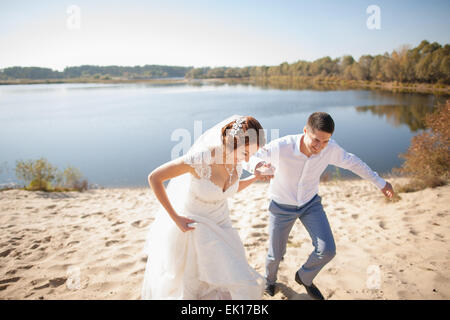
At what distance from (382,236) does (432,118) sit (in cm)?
548

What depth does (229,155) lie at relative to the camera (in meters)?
2.45

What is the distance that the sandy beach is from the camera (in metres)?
3.11

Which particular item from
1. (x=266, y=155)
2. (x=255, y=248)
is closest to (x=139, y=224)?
(x=255, y=248)

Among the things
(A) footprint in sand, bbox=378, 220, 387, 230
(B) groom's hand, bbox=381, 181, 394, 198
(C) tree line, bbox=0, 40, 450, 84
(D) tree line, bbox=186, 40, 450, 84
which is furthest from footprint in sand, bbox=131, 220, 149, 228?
(D) tree line, bbox=186, 40, 450, 84

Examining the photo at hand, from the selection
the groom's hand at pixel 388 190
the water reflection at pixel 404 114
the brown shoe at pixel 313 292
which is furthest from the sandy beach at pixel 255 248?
the water reflection at pixel 404 114

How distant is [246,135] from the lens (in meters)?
2.32

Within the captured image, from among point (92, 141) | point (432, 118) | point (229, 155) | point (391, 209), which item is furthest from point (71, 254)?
point (92, 141)

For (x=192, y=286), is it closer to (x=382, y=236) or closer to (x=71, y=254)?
(x=71, y=254)

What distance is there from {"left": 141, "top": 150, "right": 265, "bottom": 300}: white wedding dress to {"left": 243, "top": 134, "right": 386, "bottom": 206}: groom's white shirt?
2.30 ft

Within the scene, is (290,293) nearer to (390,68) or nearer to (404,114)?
(404,114)

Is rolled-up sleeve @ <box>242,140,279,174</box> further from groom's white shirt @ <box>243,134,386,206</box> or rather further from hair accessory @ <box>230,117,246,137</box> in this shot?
hair accessory @ <box>230,117,246,137</box>

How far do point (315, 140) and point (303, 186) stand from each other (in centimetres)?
55

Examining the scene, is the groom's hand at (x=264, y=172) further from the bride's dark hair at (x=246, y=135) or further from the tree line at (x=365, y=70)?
the tree line at (x=365, y=70)

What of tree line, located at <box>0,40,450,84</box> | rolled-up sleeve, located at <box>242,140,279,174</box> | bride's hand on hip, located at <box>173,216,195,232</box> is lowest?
bride's hand on hip, located at <box>173,216,195,232</box>
